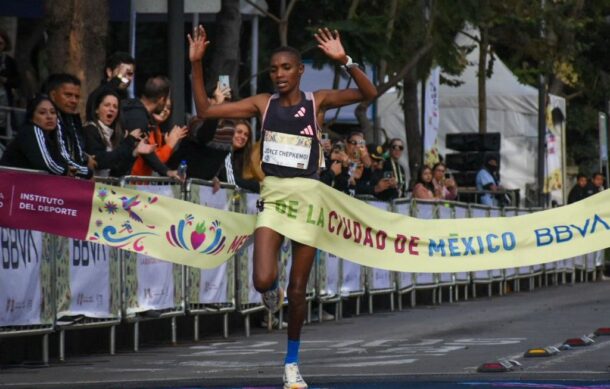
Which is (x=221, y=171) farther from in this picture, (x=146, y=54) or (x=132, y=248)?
(x=146, y=54)

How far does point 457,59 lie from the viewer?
93.9ft

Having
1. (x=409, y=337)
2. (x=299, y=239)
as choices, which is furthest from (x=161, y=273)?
(x=299, y=239)

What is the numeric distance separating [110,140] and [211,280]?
7.38ft

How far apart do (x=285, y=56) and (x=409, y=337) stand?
231 inches

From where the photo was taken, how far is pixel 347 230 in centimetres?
1229

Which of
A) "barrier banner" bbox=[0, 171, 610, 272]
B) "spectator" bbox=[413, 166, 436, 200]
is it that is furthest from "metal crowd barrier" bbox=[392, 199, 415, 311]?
"barrier banner" bbox=[0, 171, 610, 272]

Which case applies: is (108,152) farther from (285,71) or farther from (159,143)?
(285,71)

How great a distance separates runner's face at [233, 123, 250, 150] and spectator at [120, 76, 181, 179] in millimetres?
753

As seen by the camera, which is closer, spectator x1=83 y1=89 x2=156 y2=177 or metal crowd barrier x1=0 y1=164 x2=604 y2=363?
metal crowd barrier x1=0 y1=164 x2=604 y2=363

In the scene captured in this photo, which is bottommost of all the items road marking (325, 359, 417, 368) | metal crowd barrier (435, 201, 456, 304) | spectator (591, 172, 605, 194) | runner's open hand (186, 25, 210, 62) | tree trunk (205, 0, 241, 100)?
road marking (325, 359, 417, 368)

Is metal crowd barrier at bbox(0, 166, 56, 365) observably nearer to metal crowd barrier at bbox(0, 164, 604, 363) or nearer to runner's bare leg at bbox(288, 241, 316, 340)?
metal crowd barrier at bbox(0, 164, 604, 363)

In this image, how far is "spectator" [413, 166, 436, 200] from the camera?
25.0 meters

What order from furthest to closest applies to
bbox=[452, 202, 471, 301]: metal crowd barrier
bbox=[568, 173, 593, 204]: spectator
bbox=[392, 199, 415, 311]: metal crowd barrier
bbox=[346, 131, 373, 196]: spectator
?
bbox=[568, 173, 593, 204]: spectator
bbox=[452, 202, 471, 301]: metal crowd barrier
bbox=[392, 199, 415, 311]: metal crowd barrier
bbox=[346, 131, 373, 196]: spectator

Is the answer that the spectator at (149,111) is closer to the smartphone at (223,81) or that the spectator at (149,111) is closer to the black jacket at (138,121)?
the black jacket at (138,121)
